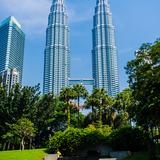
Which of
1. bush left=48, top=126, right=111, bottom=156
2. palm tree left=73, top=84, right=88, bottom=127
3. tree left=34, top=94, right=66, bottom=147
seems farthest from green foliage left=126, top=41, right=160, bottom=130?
tree left=34, top=94, right=66, bottom=147

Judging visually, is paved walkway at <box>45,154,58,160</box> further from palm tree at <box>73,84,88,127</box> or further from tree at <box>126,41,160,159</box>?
palm tree at <box>73,84,88,127</box>

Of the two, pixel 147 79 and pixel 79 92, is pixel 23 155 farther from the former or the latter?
pixel 147 79

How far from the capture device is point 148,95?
31.8 metres

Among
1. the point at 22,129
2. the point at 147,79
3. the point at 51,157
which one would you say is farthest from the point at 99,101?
the point at 147,79

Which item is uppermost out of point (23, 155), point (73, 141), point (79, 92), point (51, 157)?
point (79, 92)

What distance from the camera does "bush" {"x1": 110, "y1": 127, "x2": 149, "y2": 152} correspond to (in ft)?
149

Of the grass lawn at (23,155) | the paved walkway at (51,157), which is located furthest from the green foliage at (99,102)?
the paved walkway at (51,157)

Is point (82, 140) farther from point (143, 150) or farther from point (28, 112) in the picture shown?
point (28, 112)

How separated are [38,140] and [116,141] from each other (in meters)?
32.6

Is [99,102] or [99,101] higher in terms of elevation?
[99,101]

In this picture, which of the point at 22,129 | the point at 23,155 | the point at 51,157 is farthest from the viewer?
the point at 22,129

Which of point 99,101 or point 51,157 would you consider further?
point 99,101

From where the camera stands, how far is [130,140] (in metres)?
45.5

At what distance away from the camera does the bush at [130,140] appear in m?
45.4
